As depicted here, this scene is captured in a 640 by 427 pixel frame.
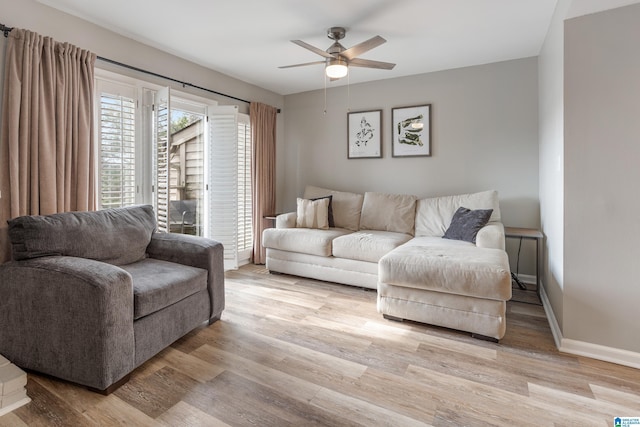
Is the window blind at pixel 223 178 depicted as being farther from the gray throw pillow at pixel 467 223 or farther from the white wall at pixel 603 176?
the white wall at pixel 603 176

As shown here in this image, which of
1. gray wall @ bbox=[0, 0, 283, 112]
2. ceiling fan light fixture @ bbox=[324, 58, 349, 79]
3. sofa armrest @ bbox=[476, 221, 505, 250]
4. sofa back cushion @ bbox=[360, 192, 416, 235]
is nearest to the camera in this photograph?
gray wall @ bbox=[0, 0, 283, 112]

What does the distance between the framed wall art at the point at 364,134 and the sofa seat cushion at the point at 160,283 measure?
285 cm

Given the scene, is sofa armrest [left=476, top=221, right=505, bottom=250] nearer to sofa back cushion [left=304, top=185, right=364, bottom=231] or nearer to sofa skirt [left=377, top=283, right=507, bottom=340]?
sofa skirt [left=377, top=283, right=507, bottom=340]

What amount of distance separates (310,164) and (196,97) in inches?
74.1

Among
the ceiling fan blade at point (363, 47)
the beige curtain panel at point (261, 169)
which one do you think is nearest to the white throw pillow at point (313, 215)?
the beige curtain panel at point (261, 169)

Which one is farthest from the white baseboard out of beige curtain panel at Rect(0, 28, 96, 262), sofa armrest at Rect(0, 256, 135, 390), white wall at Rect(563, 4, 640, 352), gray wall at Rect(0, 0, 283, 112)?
gray wall at Rect(0, 0, 283, 112)

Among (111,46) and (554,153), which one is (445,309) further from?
(111,46)

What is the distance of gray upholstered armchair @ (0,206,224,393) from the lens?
1.69 meters

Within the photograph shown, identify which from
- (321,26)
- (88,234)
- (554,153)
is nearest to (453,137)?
(554,153)

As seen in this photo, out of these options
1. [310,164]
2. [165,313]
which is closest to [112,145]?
[165,313]

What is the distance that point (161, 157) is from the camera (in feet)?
10.5

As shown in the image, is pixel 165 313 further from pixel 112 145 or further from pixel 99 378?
pixel 112 145

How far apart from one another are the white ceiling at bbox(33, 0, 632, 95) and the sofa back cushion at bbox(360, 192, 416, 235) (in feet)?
5.24

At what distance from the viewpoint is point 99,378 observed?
5.53ft
